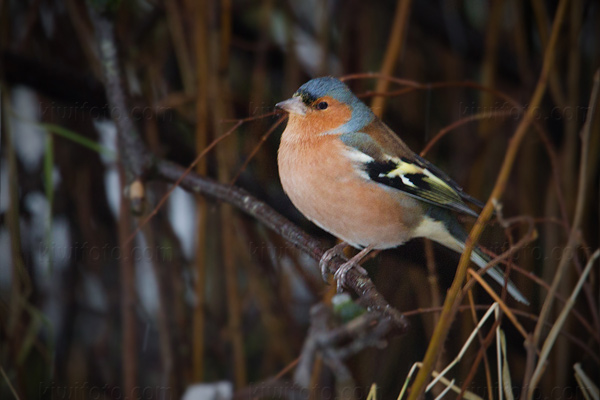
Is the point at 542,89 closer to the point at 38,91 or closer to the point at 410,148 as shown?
the point at 410,148

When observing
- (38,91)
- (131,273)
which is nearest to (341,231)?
(131,273)

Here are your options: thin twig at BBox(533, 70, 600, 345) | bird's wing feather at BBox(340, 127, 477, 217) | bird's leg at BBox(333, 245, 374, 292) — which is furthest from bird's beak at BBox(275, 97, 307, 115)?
thin twig at BBox(533, 70, 600, 345)

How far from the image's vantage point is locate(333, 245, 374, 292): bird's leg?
1.15m

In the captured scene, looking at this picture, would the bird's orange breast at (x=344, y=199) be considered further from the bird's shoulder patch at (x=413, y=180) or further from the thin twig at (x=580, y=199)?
the thin twig at (x=580, y=199)

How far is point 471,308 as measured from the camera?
1.05 metres

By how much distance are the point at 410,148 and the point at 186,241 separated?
2.10 feet

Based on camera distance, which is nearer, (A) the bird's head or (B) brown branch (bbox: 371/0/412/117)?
(A) the bird's head

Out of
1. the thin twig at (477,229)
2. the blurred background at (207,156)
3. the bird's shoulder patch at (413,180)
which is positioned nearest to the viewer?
the thin twig at (477,229)

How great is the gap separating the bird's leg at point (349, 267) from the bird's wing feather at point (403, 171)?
0.50 ft

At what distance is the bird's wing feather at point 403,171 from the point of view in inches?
44.6

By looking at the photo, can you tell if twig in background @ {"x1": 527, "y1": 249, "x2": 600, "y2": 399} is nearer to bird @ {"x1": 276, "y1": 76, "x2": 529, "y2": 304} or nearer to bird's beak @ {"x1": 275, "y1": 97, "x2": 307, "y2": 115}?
bird @ {"x1": 276, "y1": 76, "x2": 529, "y2": 304}

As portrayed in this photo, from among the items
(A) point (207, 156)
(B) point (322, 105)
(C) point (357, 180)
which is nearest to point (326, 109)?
(B) point (322, 105)

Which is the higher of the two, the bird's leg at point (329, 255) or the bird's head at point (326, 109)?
the bird's head at point (326, 109)

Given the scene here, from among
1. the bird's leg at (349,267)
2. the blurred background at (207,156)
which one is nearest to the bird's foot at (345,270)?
the bird's leg at (349,267)
